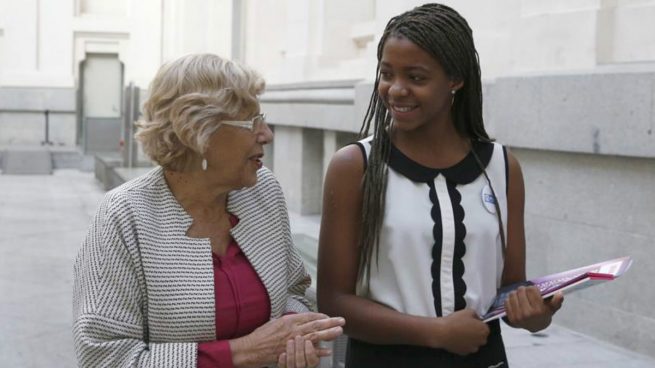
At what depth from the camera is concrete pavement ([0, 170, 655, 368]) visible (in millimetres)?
5477

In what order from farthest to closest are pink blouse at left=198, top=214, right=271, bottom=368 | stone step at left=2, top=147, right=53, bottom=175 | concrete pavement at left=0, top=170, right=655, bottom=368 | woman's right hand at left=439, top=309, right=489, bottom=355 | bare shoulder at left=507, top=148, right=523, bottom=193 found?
stone step at left=2, top=147, right=53, bottom=175
concrete pavement at left=0, top=170, right=655, bottom=368
bare shoulder at left=507, top=148, right=523, bottom=193
pink blouse at left=198, top=214, right=271, bottom=368
woman's right hand at left=439, top=309, right=489, bottom=355

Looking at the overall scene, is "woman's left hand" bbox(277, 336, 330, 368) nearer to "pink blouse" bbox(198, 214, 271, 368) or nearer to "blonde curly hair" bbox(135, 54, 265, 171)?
"pink blouse" bbox(198, 214, 271, 368)

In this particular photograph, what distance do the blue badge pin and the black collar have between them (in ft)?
0.15

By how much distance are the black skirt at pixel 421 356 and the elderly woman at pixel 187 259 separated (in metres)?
0.11

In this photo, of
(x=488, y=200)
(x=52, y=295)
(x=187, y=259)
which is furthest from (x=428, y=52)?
(x=52, y=295)

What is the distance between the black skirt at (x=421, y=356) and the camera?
247 centimetres

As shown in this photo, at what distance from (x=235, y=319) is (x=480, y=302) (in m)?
0.64

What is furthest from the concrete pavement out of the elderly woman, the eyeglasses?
the eyeglasses

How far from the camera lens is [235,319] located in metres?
2.57

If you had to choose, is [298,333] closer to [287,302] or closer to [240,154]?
[287,302]

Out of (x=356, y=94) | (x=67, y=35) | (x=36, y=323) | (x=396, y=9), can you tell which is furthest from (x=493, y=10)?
(x=67, y=35)

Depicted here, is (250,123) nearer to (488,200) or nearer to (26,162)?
(488,200)

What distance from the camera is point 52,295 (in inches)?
334

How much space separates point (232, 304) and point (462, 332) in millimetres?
605
